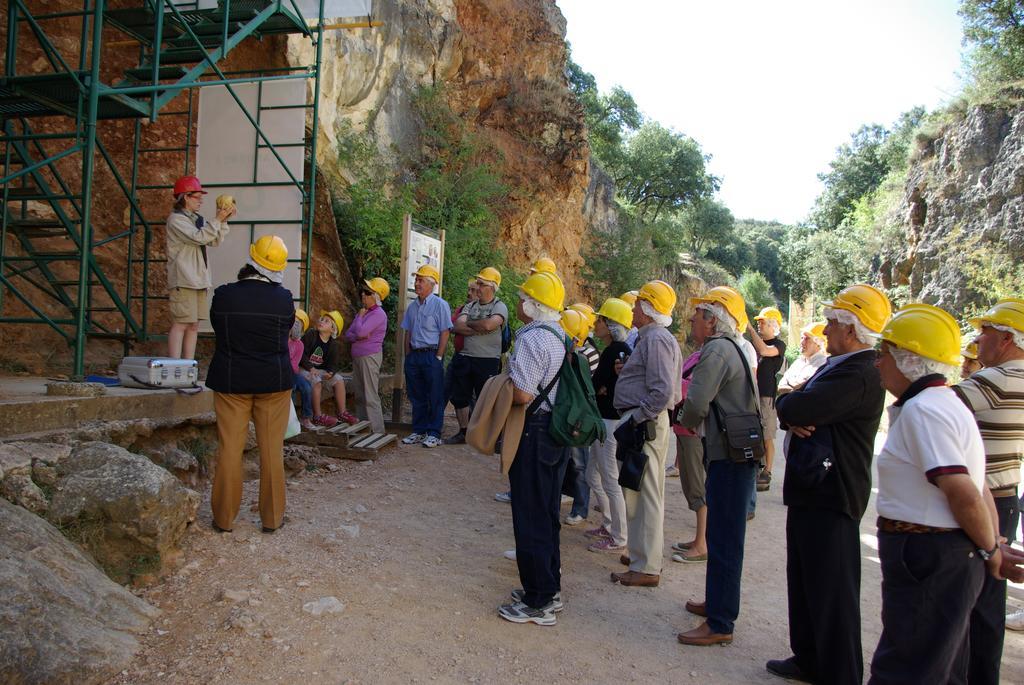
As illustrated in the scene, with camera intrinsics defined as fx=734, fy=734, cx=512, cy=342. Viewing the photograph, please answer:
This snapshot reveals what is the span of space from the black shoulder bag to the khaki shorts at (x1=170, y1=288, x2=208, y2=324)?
16.1 feet

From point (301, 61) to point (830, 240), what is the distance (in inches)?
1273

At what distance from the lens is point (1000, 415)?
3.74 metres

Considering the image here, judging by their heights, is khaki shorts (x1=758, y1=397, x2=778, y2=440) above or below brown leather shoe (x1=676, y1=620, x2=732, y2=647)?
above

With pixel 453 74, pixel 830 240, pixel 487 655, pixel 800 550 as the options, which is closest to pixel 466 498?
pixel 487 655

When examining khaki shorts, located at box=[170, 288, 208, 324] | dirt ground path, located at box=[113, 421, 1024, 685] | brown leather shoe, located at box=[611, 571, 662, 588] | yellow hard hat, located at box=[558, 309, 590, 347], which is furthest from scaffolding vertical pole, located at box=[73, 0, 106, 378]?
brown leather shoe, located at box=[611, 571, 662, 588]

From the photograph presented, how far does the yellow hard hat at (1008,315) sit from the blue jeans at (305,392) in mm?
6562

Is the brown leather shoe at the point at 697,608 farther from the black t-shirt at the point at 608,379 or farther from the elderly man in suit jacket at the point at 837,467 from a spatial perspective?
the black t-shirt at the point at 608,379

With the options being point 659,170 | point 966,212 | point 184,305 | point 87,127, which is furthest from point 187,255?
point 659,170

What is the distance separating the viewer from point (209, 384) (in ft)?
16.6

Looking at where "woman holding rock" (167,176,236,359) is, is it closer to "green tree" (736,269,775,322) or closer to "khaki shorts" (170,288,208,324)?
"khaki shorts" (170,288,208,324)

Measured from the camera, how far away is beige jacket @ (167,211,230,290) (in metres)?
6.61

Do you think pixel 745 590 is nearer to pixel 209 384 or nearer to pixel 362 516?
pixel 362 516

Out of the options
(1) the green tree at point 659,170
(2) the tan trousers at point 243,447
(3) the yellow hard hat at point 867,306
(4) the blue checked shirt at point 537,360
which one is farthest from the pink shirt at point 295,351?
(1) the green tree at point 659,170

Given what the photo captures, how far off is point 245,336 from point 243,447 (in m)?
0.83
